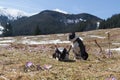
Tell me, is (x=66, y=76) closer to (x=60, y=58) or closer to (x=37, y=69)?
(x=37, y=69)

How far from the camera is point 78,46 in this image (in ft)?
69.8

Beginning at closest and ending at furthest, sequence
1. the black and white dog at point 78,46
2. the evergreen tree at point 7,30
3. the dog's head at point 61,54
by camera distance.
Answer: the dog's head at point 61,54
the black and white dog at point 78,46
the evergreen tree at point 7,30

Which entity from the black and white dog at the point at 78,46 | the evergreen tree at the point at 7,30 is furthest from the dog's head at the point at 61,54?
the evergreen tree at the point at 7,30

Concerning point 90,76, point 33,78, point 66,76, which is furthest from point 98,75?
point 33,78

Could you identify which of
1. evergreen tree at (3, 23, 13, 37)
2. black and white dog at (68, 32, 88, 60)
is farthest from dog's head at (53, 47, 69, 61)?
evergreen tree at (3, 23, 13, 37)

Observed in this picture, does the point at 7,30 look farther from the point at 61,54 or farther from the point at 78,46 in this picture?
the point at 61,54

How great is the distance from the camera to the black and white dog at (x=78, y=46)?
68.2 feet

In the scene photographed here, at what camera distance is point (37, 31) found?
14850 cm

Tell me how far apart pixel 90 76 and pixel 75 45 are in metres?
10.3

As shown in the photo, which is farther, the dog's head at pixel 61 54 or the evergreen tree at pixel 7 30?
the evergreen tree at pixel 7 30

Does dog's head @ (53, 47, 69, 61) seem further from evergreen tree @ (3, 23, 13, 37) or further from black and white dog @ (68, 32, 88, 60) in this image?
evergreen tree @ (3, 23, 13, 37)

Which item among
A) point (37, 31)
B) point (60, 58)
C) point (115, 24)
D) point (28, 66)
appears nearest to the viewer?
point (28, 66)

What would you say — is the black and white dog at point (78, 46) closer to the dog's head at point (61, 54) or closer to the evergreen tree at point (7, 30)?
the dog's head at point (61, 54)

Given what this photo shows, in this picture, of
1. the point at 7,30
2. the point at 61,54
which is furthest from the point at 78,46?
the point at 7,30
